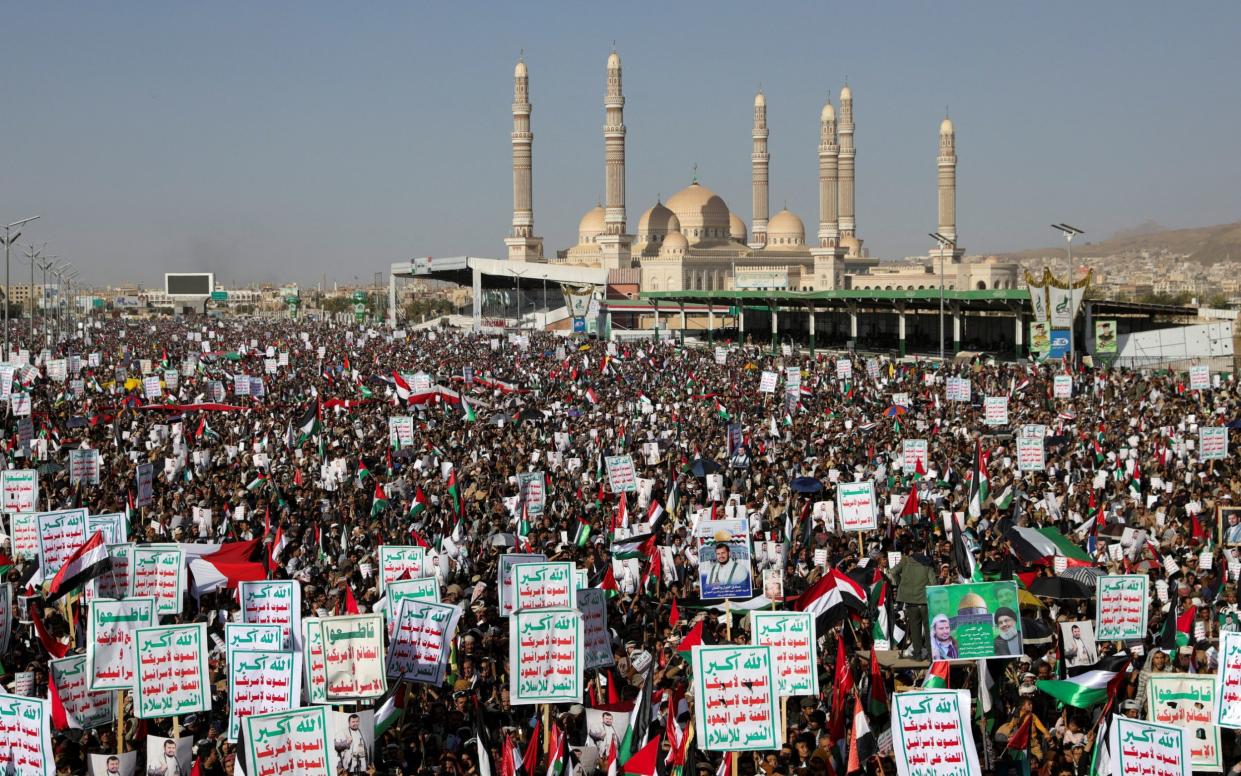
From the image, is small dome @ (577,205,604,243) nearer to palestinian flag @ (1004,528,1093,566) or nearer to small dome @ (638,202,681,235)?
small dome @ (638,202,681,235)

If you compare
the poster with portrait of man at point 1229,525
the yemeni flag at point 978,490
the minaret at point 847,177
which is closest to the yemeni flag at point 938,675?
the poster with portrait of man at point 1229,525

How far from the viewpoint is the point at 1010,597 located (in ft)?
29.6

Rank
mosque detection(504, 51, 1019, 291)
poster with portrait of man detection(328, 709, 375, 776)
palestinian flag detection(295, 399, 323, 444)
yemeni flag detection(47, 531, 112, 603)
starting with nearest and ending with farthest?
poster with portrait of man detection(328, 709, 375, 776) → yemeni flag detection(47, 531, 112, 603) → palestinian flag detection(295, 399, 323, 444) → mosque detection(504, 51, 1019, 291)

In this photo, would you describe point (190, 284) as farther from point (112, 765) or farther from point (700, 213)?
point (112, 765)

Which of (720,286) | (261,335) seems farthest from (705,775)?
(720,286)

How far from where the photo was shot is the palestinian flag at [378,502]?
57.7ft

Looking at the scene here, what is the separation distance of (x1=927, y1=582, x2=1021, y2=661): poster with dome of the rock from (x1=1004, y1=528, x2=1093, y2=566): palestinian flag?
3859mm

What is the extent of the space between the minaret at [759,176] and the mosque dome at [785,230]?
0.54m

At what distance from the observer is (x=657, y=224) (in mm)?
105562

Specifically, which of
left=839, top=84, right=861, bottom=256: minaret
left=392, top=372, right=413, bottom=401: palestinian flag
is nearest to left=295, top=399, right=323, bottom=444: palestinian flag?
left=392, top=372, right=413, bottom=401: palestinian flag

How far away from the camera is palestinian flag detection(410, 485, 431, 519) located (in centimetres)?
1697

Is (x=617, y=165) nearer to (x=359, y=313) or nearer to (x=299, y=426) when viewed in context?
(x=359, y=313)

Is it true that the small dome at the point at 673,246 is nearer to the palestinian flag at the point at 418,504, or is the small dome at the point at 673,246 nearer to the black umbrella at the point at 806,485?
the black umbrella at the point at 806,485

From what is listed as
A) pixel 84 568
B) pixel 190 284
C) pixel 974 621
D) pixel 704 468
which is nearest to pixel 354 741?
pixel 974 621
